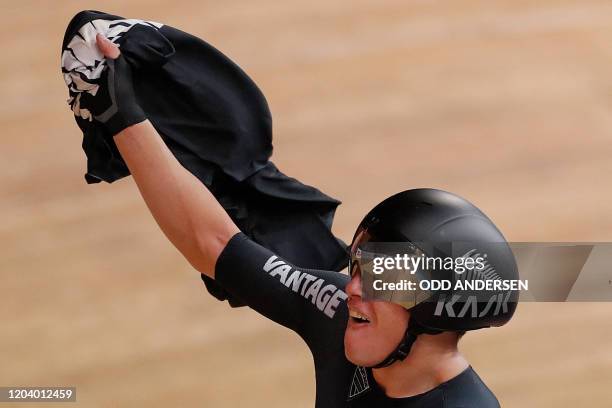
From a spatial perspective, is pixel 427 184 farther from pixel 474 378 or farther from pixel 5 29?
pixel 474 378

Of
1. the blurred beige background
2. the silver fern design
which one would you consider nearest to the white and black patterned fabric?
the silver fern design

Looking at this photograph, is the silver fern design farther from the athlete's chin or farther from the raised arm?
the athlete's chin

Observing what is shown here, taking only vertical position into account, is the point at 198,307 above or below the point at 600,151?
below

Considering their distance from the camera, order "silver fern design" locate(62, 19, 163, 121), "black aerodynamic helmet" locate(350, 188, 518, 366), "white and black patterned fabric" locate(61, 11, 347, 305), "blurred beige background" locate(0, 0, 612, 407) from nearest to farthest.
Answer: "black aerodynamic helmet" locate(350, 188, 518, 366), "silver fern design" locate(62, 19, 163, 121), "white and black patterned fabric" locate(61, 11, 347, 305), "blurred beige background" locate(0, 0, 612, 407)

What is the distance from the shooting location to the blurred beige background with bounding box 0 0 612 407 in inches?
161

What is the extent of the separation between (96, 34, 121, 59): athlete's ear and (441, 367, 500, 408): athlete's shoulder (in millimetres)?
922

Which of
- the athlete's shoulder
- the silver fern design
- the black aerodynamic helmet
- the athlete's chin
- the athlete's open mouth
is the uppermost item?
the silver fern design

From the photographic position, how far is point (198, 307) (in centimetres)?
431

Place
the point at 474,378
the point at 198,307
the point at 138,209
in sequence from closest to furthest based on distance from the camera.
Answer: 1. the point at 474,378
2. the point at 198,307
3. the point at 138,209

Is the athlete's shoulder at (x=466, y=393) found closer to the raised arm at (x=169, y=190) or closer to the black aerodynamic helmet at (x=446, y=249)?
the black aerodynamic helmet at (x=446, y=249)

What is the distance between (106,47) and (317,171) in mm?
2492

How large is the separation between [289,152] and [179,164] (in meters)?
2.45

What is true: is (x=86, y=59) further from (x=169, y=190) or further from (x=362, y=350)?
(x=362, y=350)

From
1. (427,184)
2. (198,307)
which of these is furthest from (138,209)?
(427,184)
